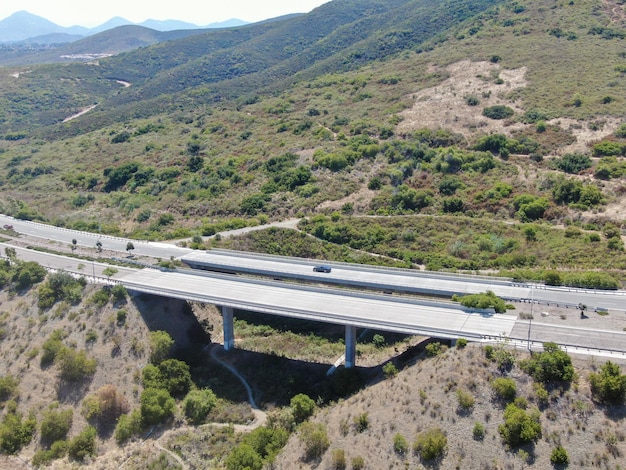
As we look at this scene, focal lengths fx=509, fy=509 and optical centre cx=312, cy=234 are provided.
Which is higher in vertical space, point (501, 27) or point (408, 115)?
point (501, 27)

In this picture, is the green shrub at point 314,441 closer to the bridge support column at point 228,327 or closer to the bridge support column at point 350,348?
the bridge support column at point 350,348

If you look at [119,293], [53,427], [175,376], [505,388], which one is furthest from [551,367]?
[119,293]

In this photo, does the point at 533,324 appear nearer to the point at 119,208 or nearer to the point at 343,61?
the point at 119,208

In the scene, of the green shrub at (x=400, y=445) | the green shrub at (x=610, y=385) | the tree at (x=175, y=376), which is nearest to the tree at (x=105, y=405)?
the tree at (x=175, y=376)

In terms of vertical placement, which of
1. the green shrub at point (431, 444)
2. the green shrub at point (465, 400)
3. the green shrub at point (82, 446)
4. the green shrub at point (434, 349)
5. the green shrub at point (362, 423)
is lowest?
the green shrub at point (82, 446)

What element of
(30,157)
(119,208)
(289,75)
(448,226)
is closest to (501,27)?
(289,75)

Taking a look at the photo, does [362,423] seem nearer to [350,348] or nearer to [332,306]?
[350,348]

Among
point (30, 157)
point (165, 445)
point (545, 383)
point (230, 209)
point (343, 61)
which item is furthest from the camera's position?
point (343, 61)
